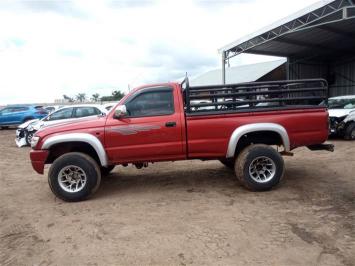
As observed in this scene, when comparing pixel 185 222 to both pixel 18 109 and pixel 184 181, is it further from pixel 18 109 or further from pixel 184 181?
pixel 18 109

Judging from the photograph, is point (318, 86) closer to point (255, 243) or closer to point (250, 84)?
point (250, 84)

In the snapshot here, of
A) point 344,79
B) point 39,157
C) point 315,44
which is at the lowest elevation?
point 39,157

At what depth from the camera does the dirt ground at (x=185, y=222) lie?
158 inches

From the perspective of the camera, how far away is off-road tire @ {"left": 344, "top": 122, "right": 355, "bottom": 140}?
41.7 ft

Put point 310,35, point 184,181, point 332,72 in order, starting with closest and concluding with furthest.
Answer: point 184,181 < point 310,35 < point 332,72

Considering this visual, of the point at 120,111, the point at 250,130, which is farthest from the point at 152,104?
the point at 250,130

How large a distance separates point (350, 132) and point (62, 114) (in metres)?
10.4

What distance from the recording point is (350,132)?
12.7 metres

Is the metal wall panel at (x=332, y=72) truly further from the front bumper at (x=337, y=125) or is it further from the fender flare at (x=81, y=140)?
the fender flare at (x=81, y=140)

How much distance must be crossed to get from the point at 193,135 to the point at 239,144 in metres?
0.99

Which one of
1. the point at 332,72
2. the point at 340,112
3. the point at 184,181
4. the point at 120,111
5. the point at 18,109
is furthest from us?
the point at 332,72

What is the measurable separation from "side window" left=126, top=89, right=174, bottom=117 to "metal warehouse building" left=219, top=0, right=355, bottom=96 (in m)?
11.2

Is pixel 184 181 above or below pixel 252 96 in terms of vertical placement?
below

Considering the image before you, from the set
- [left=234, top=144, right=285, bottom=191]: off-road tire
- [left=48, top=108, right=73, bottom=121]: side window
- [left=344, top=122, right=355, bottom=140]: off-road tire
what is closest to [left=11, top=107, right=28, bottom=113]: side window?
[left=48, top=108, right=73, bottom=121]: side window
